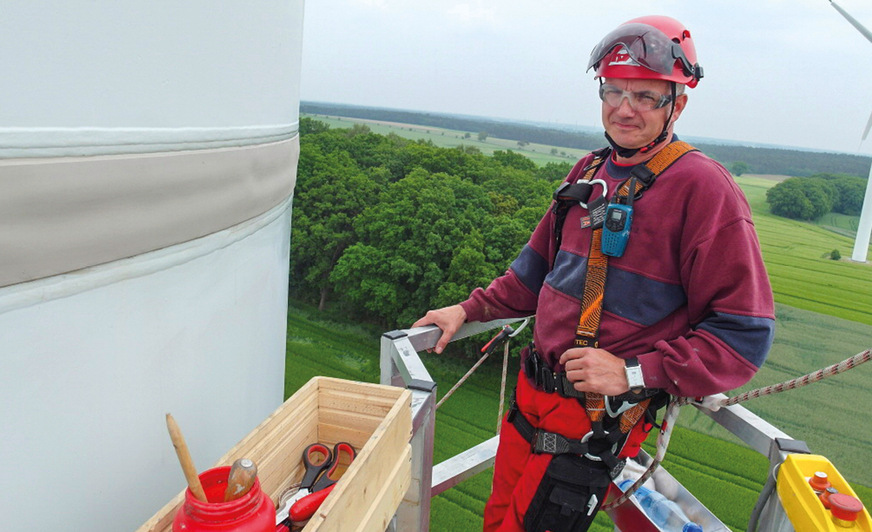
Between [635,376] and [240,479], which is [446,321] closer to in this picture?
[635,376]

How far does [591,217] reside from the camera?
8.37 feet

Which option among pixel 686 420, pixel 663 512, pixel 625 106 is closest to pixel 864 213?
pixel 686 420

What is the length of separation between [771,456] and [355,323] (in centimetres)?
2386

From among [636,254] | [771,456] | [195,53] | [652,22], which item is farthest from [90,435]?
[652,22]

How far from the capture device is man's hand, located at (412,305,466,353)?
3.14 meters

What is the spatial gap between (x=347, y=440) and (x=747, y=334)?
58.1 inches

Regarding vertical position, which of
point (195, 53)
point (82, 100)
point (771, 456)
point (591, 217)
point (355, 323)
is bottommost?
point (355, 323)

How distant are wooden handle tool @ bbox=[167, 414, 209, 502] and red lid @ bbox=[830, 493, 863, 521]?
1757 millimetres

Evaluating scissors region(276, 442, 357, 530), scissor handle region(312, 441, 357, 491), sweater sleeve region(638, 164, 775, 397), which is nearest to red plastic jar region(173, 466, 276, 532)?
scissors region(276, 442, 357, 530)

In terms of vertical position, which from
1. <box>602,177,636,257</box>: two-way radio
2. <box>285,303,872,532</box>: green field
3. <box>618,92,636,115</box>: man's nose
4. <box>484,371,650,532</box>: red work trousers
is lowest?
<box>285,303,872,532</box>: green field

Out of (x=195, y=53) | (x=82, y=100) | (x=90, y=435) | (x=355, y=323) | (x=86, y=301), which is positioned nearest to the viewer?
(x=82, y=100)

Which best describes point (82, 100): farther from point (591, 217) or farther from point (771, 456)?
point (771, 456)

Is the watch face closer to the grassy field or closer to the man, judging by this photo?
the man

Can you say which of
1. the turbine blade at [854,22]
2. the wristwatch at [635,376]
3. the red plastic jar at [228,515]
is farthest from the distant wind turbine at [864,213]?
the red plastic jar at [228,515]
